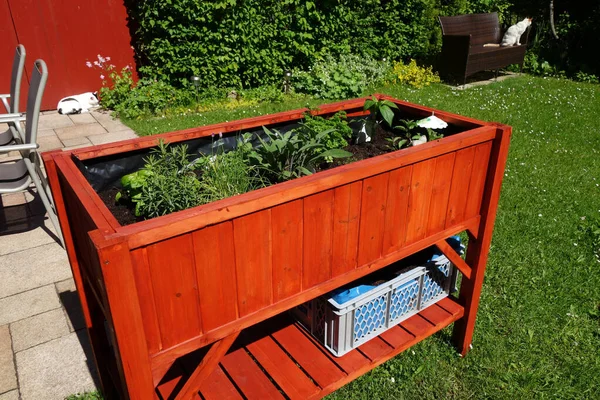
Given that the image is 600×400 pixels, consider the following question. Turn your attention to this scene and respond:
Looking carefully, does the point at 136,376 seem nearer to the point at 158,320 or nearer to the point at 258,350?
the point at 158,320

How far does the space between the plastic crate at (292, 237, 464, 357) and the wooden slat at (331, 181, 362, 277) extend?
33 centimetres

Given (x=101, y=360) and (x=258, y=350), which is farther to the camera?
(x=258, y=350)

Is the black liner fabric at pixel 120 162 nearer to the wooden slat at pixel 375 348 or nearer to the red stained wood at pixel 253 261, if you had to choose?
the red stained wood at pixel 253 261

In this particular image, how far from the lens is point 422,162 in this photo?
66.9 inches

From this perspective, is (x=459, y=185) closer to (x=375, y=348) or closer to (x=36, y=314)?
(x=375, y=348)

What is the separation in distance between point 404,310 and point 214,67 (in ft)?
17.4

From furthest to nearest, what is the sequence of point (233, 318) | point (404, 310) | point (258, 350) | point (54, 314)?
1. point (54, 314)
2. point (404, 310)
3. point (258, 350)
4. point (233, 318)

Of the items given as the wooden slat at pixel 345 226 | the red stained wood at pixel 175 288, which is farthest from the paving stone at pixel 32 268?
A: the wooden slat at pixel 345 226

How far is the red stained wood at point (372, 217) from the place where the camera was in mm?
1593

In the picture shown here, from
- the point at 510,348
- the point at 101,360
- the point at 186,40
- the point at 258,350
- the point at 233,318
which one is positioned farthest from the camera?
the point at 186,40

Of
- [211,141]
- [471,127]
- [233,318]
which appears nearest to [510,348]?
[471,127]

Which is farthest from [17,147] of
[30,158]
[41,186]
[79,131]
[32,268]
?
[79,131]

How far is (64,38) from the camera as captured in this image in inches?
250

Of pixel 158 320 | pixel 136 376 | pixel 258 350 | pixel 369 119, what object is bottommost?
pixel 258 350
